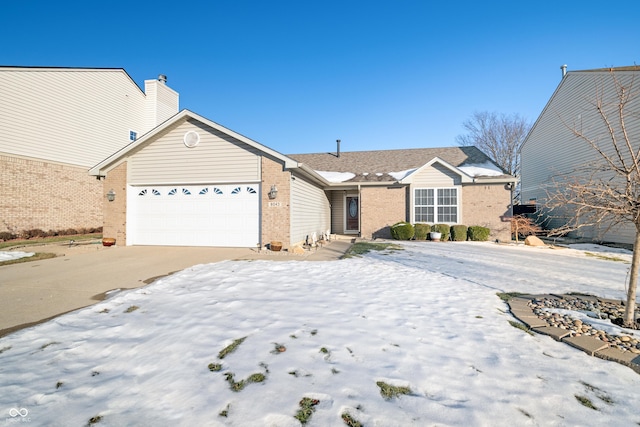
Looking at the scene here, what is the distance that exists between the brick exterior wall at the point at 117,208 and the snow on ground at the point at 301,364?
7.35 meters

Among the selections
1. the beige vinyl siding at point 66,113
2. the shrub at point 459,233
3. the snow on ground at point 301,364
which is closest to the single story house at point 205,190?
the shrub at point 459,233

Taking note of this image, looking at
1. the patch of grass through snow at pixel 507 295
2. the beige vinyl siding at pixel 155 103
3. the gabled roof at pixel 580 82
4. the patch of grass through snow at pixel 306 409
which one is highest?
the beige vinyl siding at pixel 155 103

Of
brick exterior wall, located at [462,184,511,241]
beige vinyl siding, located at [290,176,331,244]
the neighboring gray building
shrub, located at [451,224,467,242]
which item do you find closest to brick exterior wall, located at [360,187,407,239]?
beige vinyl siding, located at [290,176,331,244]

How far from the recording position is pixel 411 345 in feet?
10.2

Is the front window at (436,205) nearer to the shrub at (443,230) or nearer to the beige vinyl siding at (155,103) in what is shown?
the shrub at (443,230)

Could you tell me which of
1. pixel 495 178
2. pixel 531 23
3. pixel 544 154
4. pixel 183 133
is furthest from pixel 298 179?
pixel 544 154

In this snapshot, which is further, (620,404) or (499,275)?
(499,275)

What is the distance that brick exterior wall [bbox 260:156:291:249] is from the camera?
32.6 ft

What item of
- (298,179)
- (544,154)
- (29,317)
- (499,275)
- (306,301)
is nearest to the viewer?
(29,317)

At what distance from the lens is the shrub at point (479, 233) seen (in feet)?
42.7

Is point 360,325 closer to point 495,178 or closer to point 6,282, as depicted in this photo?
point 6,282

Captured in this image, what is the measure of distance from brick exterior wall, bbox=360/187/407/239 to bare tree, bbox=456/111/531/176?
2027cm

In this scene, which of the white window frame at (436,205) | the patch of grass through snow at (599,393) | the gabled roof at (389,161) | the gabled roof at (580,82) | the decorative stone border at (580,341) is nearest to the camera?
the patch of grass through snow at (599,393)

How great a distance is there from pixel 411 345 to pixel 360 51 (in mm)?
14503
